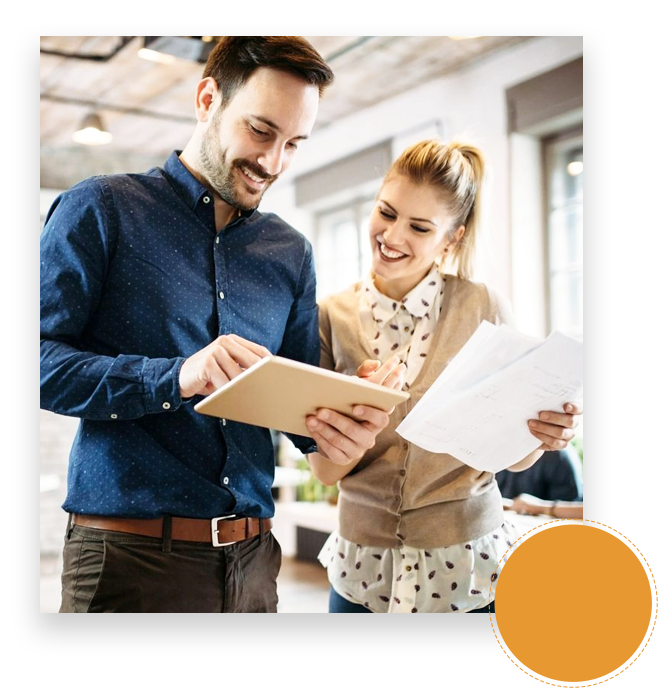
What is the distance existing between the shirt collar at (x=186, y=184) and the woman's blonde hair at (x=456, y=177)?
0.34 metres

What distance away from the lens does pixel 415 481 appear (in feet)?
4.21

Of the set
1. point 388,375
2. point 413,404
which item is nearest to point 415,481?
point 413,404

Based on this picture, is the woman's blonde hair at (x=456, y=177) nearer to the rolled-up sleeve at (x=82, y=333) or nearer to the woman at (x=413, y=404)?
the woman at (x=413, y=404)

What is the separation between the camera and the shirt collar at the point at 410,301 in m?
1.36

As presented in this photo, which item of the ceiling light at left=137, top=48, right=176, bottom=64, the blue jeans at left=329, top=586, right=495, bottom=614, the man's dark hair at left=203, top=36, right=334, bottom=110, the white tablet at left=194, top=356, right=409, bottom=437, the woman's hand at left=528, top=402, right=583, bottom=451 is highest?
the ceiling light at left=137, top=48, right=176, bottom=64

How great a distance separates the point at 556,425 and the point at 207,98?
73 centimetres


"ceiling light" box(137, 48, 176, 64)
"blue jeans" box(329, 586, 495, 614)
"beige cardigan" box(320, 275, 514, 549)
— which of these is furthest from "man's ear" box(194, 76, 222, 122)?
"blue jeans" box(329, 586, 495, 614)

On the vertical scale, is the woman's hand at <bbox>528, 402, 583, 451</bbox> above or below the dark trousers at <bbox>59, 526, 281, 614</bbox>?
above

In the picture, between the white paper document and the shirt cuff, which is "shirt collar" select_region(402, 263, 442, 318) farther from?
the shirt cuff

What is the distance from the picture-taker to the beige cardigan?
1282 millimetres

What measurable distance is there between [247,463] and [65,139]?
66 centimetres

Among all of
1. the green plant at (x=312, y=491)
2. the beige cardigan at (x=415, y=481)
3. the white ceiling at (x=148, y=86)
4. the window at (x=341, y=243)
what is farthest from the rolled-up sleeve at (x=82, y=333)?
the green plant at (x=312, y=491)

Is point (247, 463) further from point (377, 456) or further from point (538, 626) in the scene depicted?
point (538, 626)
